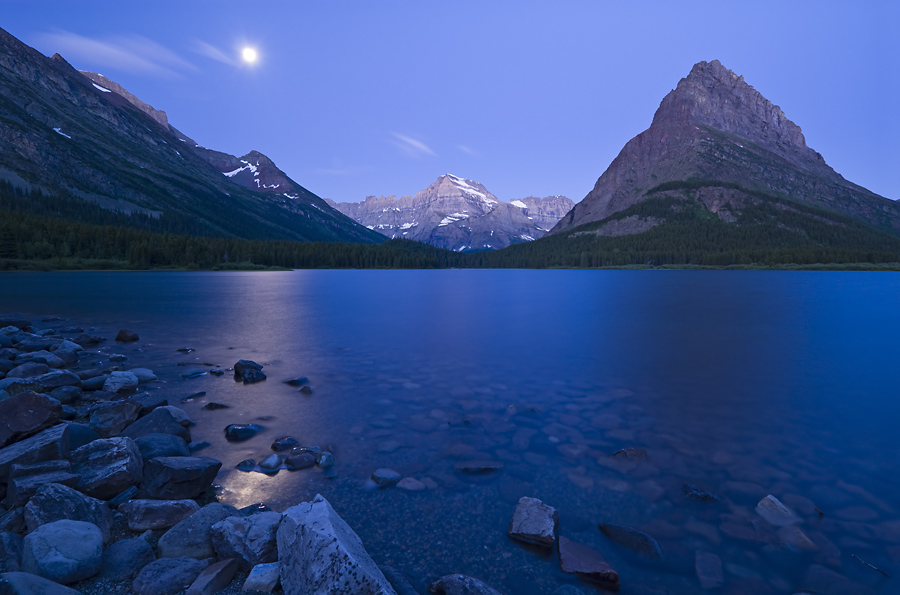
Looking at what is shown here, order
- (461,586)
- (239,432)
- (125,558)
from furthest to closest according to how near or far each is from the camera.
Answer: (239,432)
(125,558)
(461,586)

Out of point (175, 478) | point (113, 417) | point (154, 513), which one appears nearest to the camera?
point (154, 513)

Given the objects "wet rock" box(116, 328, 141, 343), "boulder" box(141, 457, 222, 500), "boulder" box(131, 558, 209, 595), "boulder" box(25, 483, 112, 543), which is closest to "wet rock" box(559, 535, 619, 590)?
"boulder" box(131, 558, 209, 595)

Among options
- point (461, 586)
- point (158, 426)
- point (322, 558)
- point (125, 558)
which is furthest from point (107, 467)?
point (461, 586)

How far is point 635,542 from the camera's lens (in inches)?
311

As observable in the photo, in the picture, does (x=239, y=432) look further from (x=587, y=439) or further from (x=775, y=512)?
(x=775, y=512)

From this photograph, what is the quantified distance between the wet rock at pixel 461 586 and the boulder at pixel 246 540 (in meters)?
2.61

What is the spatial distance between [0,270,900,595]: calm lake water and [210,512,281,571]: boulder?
1.95m

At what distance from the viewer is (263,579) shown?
19.5 ft

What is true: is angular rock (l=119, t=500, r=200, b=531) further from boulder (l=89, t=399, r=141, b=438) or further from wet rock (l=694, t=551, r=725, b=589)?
wet rock (l=694, t=551, r=725, b=589)

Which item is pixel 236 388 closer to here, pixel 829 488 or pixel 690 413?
pixel 690 413

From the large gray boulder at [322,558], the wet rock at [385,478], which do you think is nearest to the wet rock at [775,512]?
the wet rock at [385,478]

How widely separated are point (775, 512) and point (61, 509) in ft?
43.8

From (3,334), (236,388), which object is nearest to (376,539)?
(236,388)

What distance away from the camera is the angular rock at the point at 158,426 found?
1127cm
